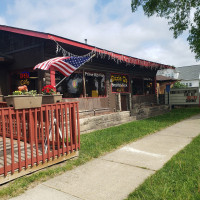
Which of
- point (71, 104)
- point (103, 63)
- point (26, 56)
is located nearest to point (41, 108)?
point (71, 104)

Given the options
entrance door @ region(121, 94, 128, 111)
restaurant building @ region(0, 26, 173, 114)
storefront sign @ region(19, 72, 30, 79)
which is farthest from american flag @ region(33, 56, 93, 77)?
entrance door @ region(121, 94, 128, 111)

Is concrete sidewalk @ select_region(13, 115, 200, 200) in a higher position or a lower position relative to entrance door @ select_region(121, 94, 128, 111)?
lower

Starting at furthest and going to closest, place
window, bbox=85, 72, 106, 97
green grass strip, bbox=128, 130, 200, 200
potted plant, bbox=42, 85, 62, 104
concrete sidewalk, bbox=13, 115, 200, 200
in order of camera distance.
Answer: window, bbox=85, 72, 106, 97, potted plant, bbox=42, 85, 62, 104, concrete sidewalk, bbox=13, 115, 200, 200, green grass strip, bbox=128, 130, 200, 200

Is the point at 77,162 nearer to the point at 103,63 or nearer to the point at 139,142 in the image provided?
the point at 139,142

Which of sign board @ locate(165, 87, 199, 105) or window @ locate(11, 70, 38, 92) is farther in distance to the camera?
sign board @ locate(165, 87, 199, 105)

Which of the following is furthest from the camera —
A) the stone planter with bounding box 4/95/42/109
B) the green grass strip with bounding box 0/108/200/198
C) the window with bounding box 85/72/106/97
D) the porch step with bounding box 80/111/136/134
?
the window with bounding box 85/72/106/97

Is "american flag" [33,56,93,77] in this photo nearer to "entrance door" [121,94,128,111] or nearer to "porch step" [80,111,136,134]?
"porch step" [80,111,136,134]

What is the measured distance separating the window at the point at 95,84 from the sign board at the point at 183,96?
839 cm

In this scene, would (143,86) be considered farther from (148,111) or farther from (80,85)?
(80,85)

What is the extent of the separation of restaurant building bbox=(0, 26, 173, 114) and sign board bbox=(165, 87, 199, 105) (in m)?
5.57

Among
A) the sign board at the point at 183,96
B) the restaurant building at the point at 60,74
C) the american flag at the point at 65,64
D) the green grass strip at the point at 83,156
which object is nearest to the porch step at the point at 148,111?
the restaurant building at the point at 60,74

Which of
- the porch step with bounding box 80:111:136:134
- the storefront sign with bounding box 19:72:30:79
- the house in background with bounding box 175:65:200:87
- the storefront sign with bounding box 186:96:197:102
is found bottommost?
the porch step with bounding box 80:111:136:134

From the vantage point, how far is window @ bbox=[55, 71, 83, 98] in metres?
8.89

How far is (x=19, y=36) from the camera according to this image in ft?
29.3
